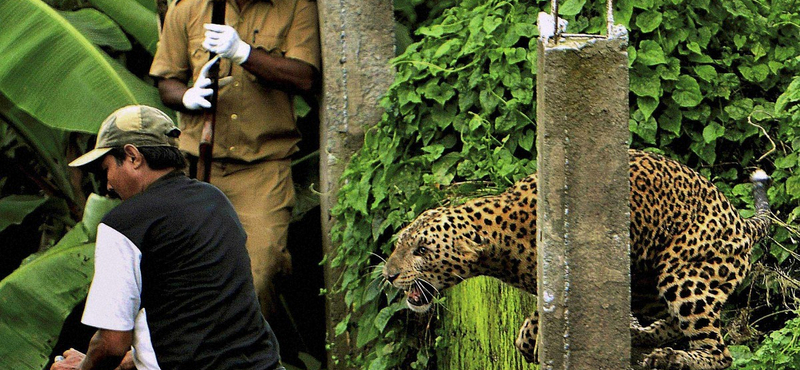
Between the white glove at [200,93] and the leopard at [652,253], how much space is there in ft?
7.33

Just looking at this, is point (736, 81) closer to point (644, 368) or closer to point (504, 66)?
point (504, 66)

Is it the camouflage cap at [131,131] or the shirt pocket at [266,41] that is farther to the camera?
the shirt pocket at [266,41]

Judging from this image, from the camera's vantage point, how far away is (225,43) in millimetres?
6648

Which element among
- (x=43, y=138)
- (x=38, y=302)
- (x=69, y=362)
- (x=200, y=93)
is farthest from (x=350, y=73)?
(x=69, y=362)

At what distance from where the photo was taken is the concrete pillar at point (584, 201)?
12.7ft

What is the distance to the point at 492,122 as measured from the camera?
230 inches

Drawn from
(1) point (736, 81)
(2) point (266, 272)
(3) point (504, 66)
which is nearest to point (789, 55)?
(1) point (736, 81)

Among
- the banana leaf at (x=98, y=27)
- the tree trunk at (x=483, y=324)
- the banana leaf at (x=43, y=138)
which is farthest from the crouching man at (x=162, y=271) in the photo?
the banana leaf at (x=43, y=138)

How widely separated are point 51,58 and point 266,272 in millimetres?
1848

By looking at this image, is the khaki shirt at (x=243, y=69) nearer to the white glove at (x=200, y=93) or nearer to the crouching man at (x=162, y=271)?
the white glove at (x=200, y=93)

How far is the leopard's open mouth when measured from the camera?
4781 mm

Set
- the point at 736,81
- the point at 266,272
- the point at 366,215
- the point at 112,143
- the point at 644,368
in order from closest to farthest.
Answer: the point at 112,143 < the point at 644,368 < the point at 736,81 < the point at 366,215 < the point at 266,272

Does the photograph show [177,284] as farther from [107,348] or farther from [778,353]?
[778,353]

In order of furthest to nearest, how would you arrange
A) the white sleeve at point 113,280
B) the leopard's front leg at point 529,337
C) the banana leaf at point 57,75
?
the banana leaf at point 57,75 → the leopard's front leg at point 529,337 → the white sleeve at point 113,280
